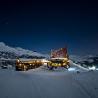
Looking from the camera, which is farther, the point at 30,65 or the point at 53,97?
the point at 30,65

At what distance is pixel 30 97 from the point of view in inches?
711

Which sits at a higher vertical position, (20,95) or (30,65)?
(30,65)

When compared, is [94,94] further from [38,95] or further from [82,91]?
[38,95]

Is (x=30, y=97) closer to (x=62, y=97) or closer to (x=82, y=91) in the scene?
(x=62, y=97)

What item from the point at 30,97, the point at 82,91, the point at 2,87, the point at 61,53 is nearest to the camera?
the point at 30,97

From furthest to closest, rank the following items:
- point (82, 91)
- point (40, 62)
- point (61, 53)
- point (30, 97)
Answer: point (40, 62)
point (61, 53)
point (82, 91)
point (30, 97)

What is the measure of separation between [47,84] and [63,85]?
1444mm

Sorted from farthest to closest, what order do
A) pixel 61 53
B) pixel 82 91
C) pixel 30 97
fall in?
1. pixel 61 53
2. pixel 82 91
3. pixel 30 97

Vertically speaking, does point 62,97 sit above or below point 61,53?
below

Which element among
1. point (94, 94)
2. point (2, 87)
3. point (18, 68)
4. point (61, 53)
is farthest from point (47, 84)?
point (61, 53)

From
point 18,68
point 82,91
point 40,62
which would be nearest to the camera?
point 82,91

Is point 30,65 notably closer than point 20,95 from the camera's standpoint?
No

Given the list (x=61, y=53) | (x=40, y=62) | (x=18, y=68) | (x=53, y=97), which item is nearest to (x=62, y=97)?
(x=53, y=97)

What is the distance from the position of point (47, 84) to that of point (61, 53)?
→ 62.1m
